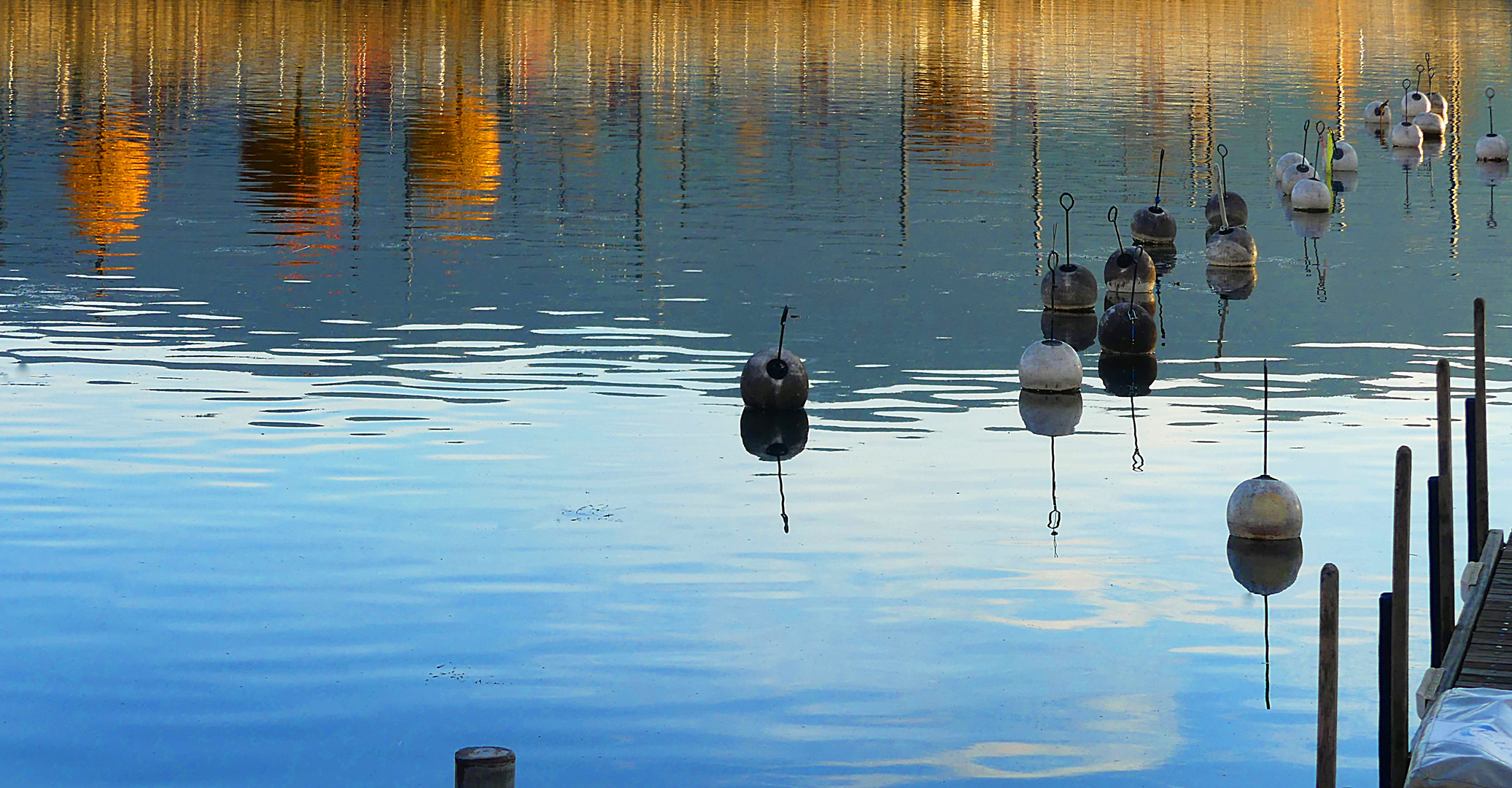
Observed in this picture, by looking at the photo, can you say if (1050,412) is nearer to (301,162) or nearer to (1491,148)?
(301,162)

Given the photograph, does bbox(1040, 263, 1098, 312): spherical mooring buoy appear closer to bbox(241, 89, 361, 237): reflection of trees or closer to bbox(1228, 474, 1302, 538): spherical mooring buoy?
bbox(1228, 474, 1302, 538): spherical mooring buoy

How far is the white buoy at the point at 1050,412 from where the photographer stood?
3462cm

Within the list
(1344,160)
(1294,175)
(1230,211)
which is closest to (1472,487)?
(1230,211)

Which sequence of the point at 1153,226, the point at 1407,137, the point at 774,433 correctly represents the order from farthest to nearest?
1. the point at 1407,137
2. the point at 1153,226
3. the point at 774,433

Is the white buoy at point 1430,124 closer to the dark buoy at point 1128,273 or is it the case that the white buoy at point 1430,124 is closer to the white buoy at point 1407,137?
the white buoy at point 1407,137

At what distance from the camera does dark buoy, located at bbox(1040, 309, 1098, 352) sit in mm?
44250

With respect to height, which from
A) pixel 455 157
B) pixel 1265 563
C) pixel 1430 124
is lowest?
pixel 1265 563

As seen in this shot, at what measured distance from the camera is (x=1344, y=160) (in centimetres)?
7831

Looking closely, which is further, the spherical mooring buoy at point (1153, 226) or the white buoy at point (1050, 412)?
the spherical mooring buoy at point (1153, 226)

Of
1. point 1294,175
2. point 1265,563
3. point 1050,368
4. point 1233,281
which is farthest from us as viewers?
point 1294,175

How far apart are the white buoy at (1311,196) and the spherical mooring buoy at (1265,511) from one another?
4058 centimetres

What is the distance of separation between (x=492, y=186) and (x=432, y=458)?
137 ft

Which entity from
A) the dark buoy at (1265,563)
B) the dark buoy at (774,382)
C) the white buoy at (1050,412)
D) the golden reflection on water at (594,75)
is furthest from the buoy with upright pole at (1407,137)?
the dark buoy at (1265,563)

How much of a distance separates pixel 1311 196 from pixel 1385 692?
1950 inches
